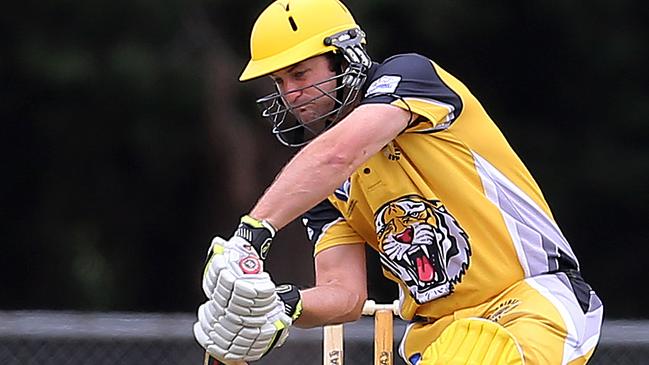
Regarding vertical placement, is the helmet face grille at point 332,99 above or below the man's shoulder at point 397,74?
below

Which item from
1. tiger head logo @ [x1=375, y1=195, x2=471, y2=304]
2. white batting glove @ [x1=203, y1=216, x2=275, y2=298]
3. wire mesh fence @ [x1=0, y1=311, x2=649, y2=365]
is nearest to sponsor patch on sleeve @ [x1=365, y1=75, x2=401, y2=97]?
tiger head logo @ [x1=375, y1=195, x2=471, y2=304]

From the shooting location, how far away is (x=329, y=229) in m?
4.50

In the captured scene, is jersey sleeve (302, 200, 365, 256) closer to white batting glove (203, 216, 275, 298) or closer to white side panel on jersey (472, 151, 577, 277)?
white side panel on jersey (472, 151, 577, 277)

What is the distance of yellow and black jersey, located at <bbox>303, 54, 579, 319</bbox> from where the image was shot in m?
3.95

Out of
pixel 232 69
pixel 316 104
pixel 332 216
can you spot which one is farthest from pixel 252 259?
pixel 232 69

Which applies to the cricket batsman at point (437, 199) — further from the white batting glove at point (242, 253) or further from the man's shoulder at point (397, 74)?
the white batting glove at point (242, 253)

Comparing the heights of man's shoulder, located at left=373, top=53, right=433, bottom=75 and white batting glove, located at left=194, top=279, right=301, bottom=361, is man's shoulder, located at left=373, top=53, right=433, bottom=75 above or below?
above

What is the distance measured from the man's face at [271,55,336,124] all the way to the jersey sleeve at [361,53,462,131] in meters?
0.12

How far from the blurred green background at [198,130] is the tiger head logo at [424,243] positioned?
4.83 metres

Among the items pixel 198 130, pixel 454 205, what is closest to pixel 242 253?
pixel 454 205

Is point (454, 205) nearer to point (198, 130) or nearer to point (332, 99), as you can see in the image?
point (332, 99)

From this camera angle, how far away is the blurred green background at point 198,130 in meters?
9.07

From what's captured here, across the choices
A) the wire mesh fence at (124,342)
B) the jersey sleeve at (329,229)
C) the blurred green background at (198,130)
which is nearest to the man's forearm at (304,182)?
the jersey sleeve at (329,229)

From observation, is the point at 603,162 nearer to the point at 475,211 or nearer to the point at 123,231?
the point at 123,231
